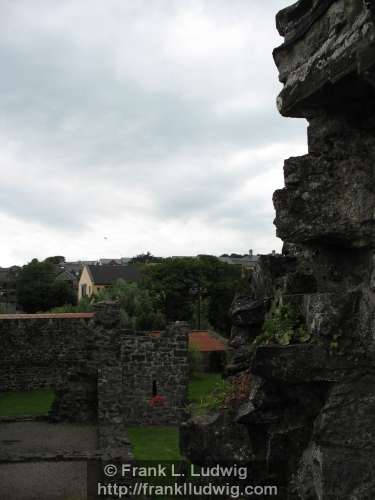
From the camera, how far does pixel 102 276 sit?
7256cm

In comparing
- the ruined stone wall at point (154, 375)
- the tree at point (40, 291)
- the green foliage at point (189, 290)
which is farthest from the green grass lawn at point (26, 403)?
the tree at point (40, 291)

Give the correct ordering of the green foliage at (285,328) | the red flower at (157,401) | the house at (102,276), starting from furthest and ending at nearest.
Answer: the house at (102,276) → the red flower at (157,401) → the green foliage at (285,328)

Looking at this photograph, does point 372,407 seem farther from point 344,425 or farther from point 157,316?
point 157,316

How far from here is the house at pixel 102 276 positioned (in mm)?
70594

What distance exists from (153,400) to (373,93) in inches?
603

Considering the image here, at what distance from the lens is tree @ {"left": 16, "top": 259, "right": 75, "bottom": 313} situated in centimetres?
5881

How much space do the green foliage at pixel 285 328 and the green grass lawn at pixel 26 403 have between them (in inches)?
623

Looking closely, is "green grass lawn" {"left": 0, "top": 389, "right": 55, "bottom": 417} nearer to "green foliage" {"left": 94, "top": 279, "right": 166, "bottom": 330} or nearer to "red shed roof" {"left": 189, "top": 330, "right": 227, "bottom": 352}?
"red shed roof" {"left": 189, "top": 330, "right": 227, "bottom": 352}

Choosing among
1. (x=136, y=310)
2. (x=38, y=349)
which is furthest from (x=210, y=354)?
(x=38, y=349)

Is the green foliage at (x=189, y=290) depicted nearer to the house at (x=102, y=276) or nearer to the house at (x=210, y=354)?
the house at (x=210, y=354)

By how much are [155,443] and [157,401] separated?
2875 millimetres

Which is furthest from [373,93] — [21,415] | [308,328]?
[21,415]

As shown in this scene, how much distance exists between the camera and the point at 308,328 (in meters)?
3.30

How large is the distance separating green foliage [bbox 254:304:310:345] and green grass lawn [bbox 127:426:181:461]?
8.39 meters
